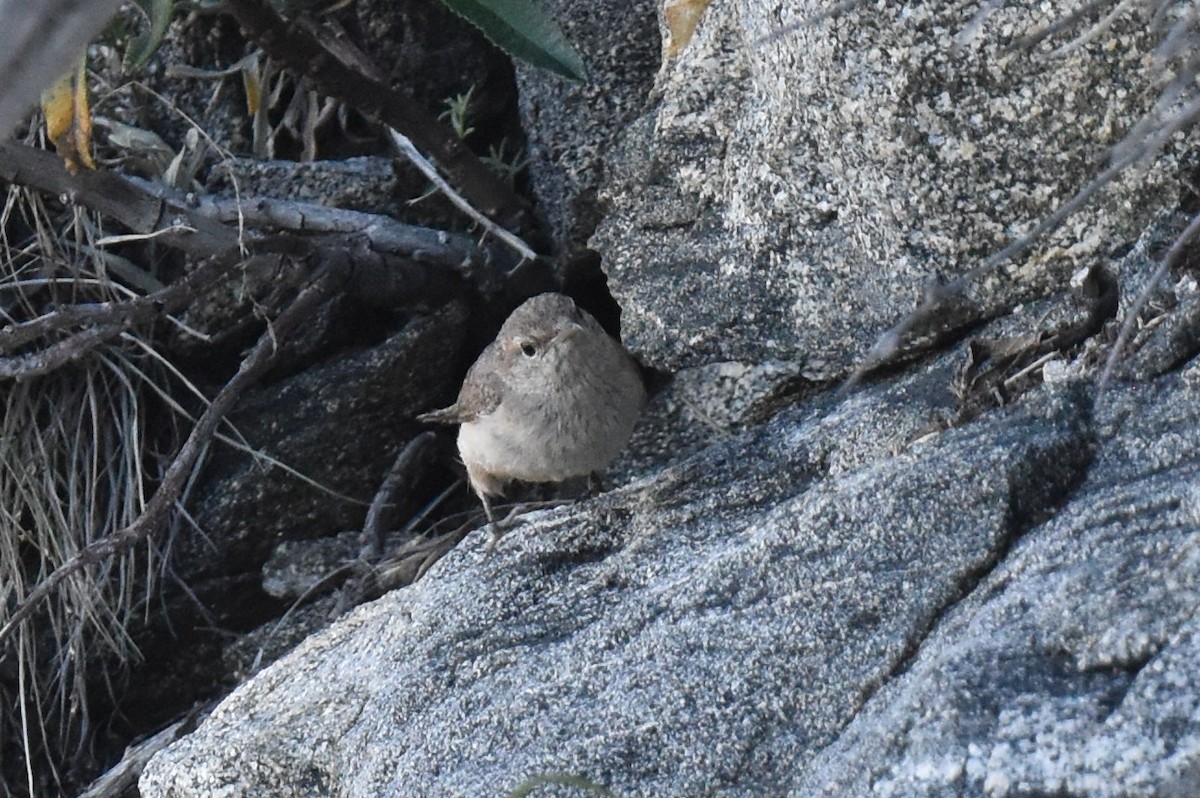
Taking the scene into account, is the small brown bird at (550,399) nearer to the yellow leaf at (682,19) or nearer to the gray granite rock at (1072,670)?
the yellow leaf at (682,19)

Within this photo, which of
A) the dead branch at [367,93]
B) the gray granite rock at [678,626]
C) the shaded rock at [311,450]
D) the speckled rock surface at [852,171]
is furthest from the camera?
the shaded rock at [311,450]

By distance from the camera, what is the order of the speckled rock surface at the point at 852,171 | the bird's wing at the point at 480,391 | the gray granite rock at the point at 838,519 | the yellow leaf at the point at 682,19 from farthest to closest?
the bird's wing at the point at 480,391 < the yellow leaf at the point at 682,19 < the speckled rock surface at the point at 852,171 < the gray granite rock at the point at 838,519

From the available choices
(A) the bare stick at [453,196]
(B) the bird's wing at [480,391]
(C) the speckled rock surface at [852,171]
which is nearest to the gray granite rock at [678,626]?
(C) the speckled rock surface at [852,171]

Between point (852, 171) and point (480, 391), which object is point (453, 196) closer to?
point (480, 391)

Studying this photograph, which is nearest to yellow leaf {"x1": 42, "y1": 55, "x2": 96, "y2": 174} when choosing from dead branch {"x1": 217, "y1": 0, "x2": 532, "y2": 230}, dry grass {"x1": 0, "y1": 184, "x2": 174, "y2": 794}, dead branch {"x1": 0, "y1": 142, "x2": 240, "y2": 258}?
dead branch {"x1": 0, "y1": 142, "x2": 240, "y2": 258}

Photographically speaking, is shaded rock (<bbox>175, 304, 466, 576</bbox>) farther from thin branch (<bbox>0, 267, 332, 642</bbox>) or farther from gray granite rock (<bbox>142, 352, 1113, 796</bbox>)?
gray granite rock (<bbox>142, 352, 1113, 796</bbox>)

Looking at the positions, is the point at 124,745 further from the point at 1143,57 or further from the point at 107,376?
the point at 1143,57

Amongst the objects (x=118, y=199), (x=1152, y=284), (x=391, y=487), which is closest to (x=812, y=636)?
(x=1152, y=284)
